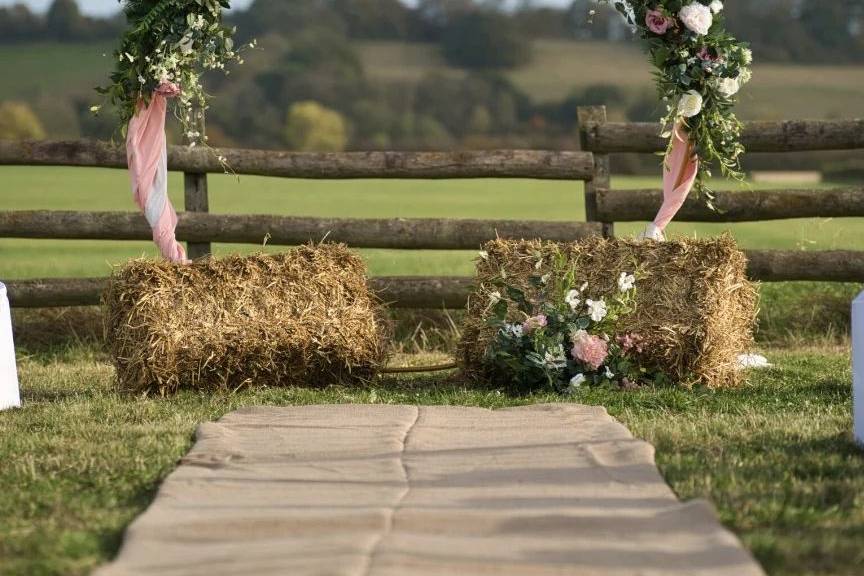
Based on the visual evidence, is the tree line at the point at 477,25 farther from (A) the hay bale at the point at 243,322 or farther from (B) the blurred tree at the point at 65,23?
(A) the hay bale at the point at 243,322

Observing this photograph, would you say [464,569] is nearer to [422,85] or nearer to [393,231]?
[393,231]

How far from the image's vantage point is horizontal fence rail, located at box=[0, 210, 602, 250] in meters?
8.38

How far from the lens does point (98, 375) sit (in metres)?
7.09

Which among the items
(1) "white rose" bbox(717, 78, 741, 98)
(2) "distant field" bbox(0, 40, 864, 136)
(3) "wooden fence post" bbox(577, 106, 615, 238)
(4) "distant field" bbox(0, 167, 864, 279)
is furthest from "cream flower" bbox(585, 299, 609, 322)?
(2) "distant field" bbox(0, 40, 864, 136)

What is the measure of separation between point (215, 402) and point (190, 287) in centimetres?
65

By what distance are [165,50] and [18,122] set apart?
78.8ft

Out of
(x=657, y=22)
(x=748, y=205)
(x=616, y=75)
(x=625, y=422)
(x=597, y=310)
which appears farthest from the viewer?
(x=616, y=75)

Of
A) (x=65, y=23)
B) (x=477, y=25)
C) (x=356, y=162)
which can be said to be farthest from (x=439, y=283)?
(x=477, y=25)

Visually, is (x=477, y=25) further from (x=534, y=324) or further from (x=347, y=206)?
(x=534, y=324)

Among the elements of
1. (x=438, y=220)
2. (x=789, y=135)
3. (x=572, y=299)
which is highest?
(x=789, y=135)

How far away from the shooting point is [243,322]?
6168 millimetres

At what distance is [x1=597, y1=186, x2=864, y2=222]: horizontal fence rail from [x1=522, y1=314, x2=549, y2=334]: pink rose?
8.36 feet

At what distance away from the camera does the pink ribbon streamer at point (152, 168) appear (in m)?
6.55

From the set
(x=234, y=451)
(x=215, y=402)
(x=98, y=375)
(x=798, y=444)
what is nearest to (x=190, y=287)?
(x=215, y=402)
